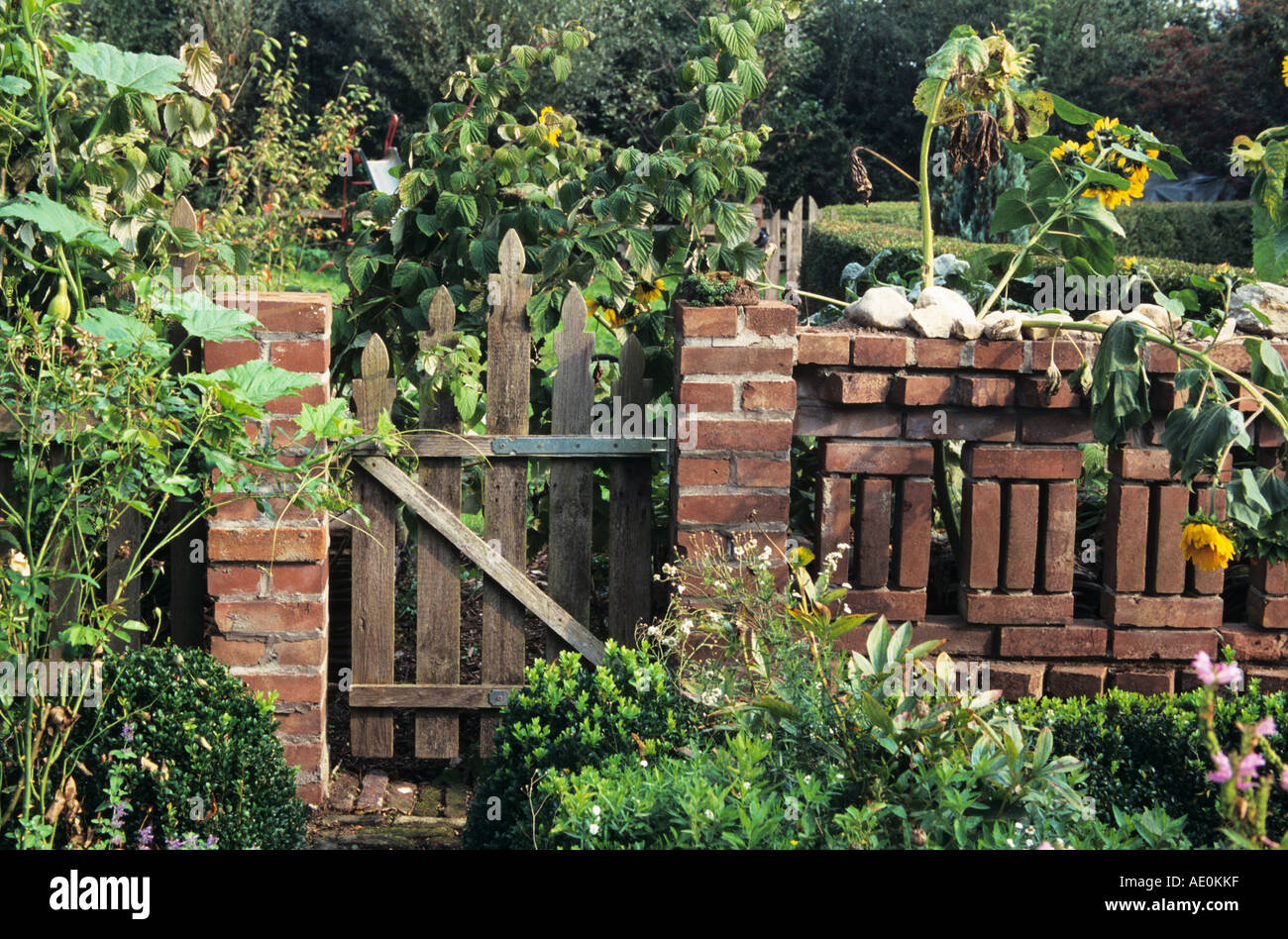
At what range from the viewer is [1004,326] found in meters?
3.19

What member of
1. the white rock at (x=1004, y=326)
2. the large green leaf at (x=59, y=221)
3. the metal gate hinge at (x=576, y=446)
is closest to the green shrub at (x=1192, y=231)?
the white rock at (x=1004, y=326)

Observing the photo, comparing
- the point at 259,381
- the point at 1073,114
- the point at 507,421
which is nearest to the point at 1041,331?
the point at 1073,114

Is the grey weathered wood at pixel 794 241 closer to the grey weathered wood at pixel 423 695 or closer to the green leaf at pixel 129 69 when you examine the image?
the grey weathered wood at pixel 423 695

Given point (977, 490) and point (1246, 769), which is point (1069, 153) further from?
point (1246, 769)

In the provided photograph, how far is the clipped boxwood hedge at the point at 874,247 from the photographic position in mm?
7410

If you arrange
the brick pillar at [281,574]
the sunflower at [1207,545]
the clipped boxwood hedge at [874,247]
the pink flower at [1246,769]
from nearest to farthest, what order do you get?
the pink flower at [1246,769] → the sunflower at [1207,545] → the brick pillar at [281,574] → the clipped boxwood hedge at [874,247]

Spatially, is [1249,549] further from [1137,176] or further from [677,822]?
[677,822]

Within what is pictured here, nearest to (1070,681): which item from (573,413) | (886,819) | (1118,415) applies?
(1118,415)

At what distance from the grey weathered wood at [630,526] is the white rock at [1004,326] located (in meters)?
0.97

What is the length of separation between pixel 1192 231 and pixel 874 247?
20.3 ft

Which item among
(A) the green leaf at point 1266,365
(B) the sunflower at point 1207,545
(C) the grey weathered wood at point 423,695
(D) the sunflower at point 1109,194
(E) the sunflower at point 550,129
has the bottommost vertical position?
(C) the grey weathered wood at point 423,695

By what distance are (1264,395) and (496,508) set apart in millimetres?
2045

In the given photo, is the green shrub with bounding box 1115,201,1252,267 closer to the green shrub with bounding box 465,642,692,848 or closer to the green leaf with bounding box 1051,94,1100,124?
the green leaf with bounding box 1051,94,1100,124

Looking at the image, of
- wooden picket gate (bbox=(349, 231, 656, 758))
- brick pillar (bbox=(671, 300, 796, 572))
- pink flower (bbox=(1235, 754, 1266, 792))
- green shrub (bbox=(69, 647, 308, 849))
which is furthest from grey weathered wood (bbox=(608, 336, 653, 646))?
pink flower (bbox=(1235, 754, 1266, 792))
